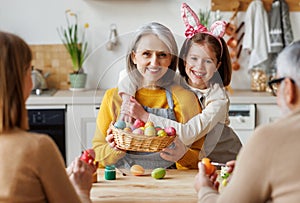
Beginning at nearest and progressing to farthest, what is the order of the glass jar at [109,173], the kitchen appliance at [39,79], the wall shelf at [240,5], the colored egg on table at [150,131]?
the colored egg on table at [150,131] → the glass jar at [109,173] → the kitchen appliance at [39,79] → the wall shelf at [240,5]

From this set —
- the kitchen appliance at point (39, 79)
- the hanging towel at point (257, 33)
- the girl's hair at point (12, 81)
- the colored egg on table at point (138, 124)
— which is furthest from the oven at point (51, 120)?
the girl's hair at point (12, 81)

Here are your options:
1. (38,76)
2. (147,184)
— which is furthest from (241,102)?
(147,184)

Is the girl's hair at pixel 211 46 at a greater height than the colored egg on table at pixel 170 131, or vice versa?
the girl's hair at pixel 211 46

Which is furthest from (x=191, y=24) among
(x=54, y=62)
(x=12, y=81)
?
(x=54, y=62)

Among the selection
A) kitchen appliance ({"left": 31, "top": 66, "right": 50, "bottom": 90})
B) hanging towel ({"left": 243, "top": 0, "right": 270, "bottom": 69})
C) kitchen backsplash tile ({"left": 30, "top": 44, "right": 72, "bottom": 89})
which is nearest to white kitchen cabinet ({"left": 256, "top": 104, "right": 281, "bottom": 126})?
hanging towel ({"left": 243, "top": 0, "right": 270, "bottom": 69})

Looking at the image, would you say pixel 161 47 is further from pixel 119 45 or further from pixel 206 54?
pixel 119 45

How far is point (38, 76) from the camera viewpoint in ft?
13.5

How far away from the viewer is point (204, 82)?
216 cm

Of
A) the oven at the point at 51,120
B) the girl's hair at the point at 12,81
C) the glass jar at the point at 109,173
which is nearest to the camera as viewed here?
the girl's hair at the point at 12,81

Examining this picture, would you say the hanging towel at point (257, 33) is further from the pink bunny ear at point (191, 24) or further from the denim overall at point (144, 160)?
the denim overall at point (144, 160)

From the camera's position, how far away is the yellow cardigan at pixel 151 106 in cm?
205

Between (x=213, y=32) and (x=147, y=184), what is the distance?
2.22 feet

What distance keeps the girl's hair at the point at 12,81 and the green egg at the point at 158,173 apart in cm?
70

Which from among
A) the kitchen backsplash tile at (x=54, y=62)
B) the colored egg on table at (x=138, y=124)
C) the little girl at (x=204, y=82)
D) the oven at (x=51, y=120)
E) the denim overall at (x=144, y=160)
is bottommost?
the oven at (x=51, y=120)
